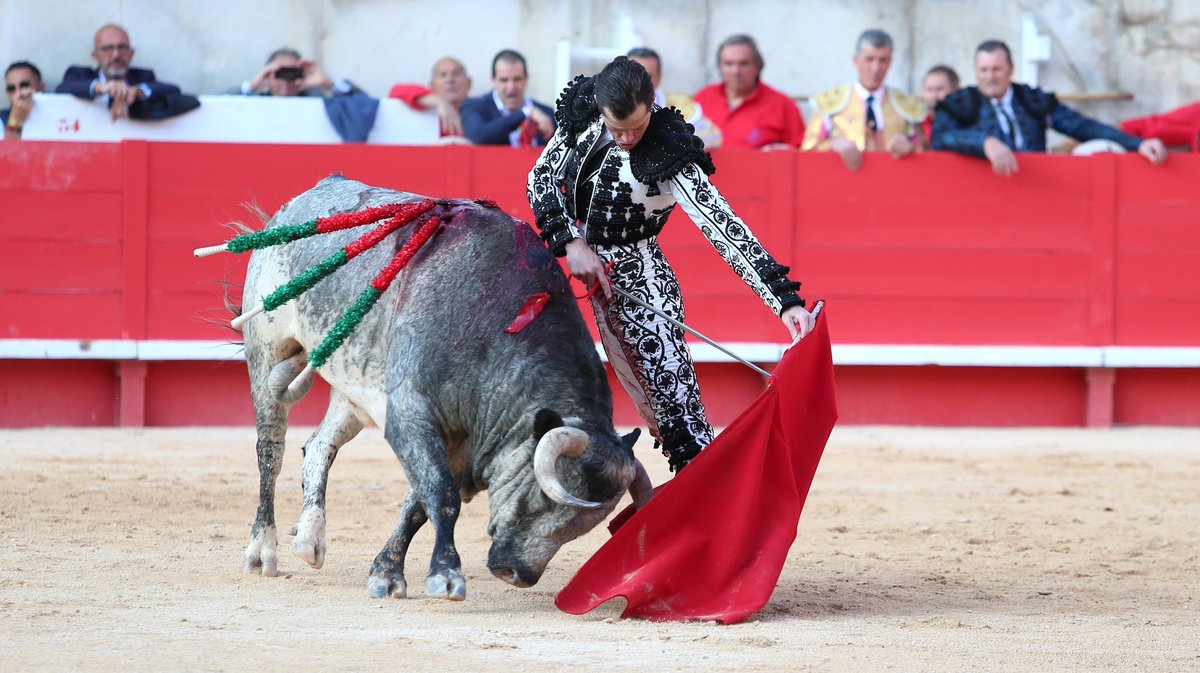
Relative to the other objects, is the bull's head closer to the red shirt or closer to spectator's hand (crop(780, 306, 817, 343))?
spectator's hand (crop(780, 306, 817, 343))

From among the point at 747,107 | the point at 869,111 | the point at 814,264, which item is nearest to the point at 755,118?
the point at 747,107

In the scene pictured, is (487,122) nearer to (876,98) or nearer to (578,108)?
(876,98)

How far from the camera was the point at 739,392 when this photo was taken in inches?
280

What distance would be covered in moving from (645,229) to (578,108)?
307 millimetres

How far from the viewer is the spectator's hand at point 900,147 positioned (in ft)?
22.8

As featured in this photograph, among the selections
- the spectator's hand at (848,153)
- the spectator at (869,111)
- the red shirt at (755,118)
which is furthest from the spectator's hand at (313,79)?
the spectator's hand at (848,153)

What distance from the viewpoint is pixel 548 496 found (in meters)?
3.18

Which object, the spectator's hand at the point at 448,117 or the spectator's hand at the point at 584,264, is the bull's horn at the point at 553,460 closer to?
the spectator's hand at the point at 584,264

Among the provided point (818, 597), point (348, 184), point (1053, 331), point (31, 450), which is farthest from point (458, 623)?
point (1053, 331)

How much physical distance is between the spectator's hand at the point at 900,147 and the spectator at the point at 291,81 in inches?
99.2

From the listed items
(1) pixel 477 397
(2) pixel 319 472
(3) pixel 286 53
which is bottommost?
(2) pixel 319 472

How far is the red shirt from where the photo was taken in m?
7.21

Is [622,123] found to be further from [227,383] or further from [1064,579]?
[227,383]

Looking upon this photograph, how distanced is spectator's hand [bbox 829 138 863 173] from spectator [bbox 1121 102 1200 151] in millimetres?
1407
